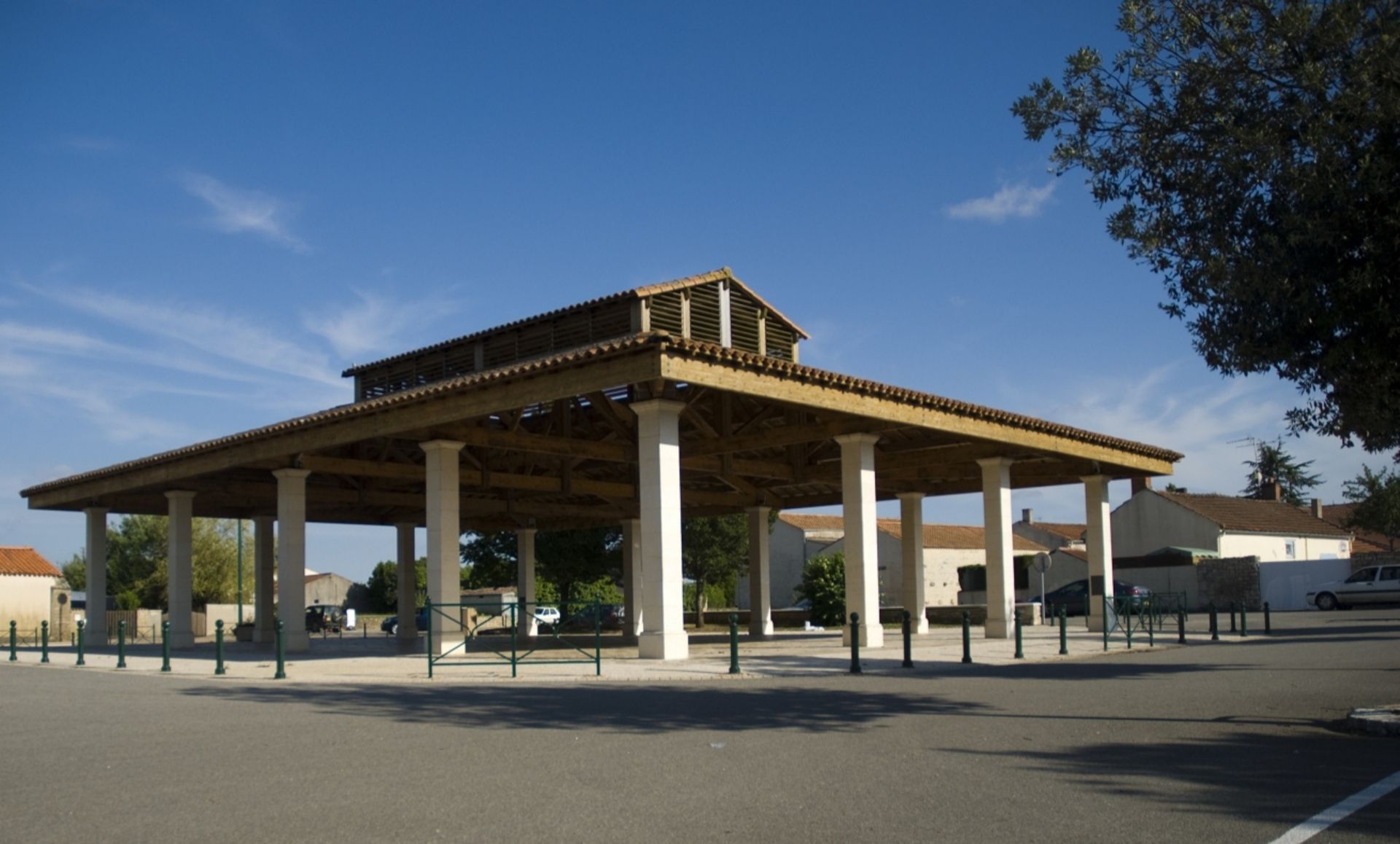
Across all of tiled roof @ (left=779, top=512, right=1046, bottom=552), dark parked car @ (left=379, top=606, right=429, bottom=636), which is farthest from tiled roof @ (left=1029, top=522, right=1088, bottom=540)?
dark parked car @ (left=379, top=606, right=429, bottom=636)

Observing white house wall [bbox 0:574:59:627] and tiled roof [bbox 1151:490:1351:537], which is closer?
white house wall [bbox 0:574:59:627]

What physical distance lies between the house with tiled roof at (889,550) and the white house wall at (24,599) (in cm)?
3724

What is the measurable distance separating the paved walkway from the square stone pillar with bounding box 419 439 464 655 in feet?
2.32

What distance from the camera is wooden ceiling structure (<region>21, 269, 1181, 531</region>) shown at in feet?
66.7

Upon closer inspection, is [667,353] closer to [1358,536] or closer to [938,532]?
[938,532]

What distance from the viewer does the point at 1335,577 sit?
50.5m

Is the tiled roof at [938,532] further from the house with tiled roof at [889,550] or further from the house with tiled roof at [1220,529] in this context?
the house with tiled roof at [1220,529]

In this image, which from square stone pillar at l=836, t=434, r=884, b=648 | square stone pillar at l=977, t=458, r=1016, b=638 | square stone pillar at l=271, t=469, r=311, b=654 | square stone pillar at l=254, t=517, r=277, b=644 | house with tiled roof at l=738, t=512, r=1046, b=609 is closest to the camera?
square stone pillar at l=836, t=434, r=884, b=648

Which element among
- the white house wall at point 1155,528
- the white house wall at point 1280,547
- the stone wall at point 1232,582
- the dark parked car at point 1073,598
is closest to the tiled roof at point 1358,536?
the white house wall at point 1280,547

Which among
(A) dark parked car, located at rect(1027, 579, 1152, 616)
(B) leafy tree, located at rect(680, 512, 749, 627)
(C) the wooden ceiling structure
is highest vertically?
(C) the wooden ceiling structure

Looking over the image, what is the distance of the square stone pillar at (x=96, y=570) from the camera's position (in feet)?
116

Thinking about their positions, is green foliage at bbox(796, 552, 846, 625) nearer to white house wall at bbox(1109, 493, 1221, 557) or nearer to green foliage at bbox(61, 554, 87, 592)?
white house wall at bbox(1109, 493, 1221, 557)

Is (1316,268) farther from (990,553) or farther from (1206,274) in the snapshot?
(990,553)

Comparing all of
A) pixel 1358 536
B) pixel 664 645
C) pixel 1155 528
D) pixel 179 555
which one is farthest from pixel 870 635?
pixel 1358 536
